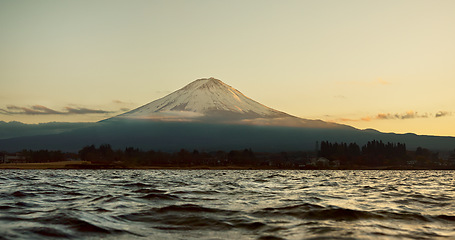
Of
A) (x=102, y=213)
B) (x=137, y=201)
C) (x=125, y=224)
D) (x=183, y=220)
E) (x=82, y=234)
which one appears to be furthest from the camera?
(x=137, y=201)

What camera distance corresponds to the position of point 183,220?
15.4m

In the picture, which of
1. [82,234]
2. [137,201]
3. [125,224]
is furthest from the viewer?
[137,201]

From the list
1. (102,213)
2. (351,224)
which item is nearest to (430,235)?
(351,224)

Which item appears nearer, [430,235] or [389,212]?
[430,235]

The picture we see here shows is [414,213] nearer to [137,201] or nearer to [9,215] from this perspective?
[137,201]

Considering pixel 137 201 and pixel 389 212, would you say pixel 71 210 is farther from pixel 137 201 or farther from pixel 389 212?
pixel 389 212

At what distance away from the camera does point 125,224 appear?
1407 cm

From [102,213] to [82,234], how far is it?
4382mm

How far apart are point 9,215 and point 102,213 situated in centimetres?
328

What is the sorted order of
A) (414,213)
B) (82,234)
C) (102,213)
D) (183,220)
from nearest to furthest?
(82,234)
(183,220)
(102,213)
(414,213)

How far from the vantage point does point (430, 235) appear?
1289 centimetres

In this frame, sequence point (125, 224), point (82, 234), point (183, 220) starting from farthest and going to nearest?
point (183, 220), point (125, 224), point (82, 234)

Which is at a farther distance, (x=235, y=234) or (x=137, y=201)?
(x=137, y=201)

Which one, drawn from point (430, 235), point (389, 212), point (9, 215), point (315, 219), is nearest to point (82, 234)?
point (9, 215)
